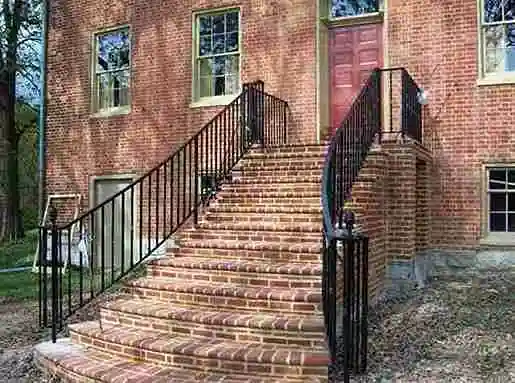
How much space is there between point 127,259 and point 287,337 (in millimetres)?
7604

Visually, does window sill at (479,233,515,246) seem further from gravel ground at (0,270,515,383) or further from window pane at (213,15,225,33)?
window pane at (213,15,225,33)

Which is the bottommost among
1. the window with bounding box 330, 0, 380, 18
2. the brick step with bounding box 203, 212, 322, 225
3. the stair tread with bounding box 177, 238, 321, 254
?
the stair tread with bounding box 177, 238, 321, 254

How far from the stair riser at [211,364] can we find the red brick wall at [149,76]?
18.7ft

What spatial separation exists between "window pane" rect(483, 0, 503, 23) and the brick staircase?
3.78 m

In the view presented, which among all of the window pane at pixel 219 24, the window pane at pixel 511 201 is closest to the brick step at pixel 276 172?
the window pane at pixel 511 201

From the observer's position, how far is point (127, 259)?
476 inches

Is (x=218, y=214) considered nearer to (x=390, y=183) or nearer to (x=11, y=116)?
(x=390, y=183)

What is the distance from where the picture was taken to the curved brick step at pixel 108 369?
4738 millimetres

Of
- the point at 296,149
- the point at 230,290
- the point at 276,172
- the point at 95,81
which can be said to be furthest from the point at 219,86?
the point at 230,290

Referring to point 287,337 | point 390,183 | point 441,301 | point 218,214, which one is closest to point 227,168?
point 218,214

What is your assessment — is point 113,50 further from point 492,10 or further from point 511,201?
point 511,201

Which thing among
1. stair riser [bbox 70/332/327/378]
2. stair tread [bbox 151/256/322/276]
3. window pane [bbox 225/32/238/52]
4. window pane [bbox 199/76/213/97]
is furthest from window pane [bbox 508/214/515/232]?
window pane [bbox 199/76/213/97]

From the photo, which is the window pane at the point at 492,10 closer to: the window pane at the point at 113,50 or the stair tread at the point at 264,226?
the stair tread at the point at 264,226

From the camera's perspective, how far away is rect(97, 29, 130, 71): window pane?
12.4m
